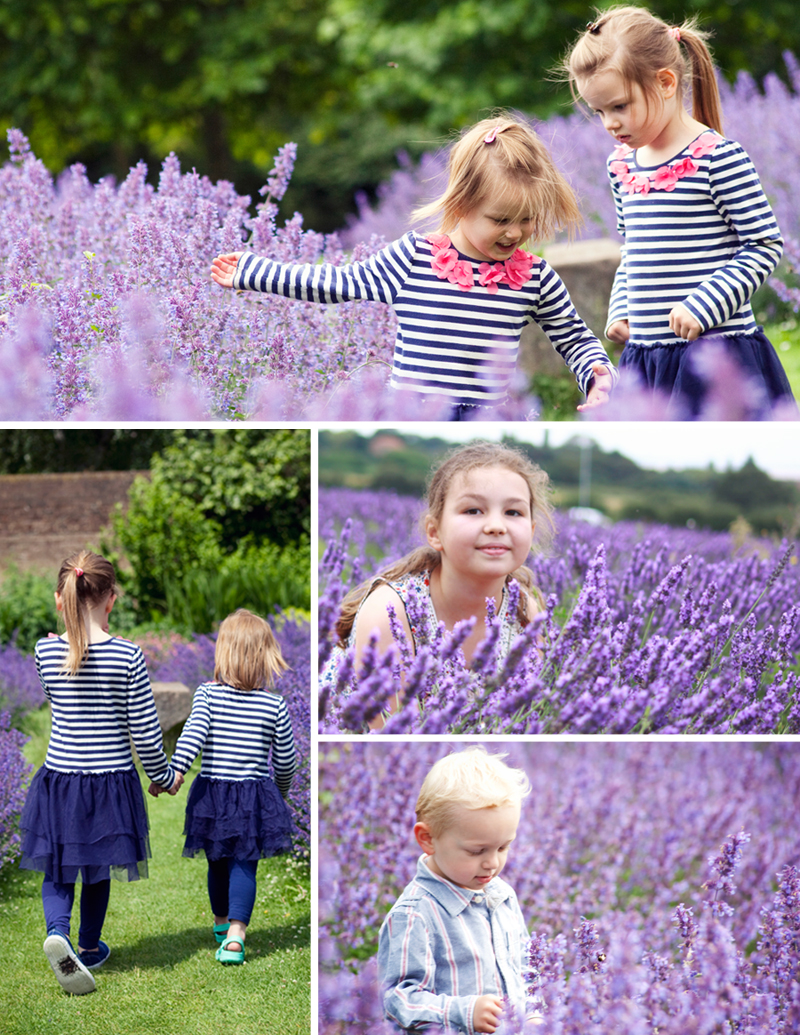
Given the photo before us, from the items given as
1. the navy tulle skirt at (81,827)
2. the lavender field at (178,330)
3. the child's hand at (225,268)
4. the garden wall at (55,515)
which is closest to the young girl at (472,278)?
the child's hand at (225,268)

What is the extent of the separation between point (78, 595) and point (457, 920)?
1.17 meters

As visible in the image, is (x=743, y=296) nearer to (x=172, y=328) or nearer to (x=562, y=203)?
(x=562, y=203)

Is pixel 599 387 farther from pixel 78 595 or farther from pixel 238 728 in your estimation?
pixel 78 595

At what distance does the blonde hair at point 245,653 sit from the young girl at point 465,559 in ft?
1.14

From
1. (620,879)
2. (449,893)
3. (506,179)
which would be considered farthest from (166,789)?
(506,179)

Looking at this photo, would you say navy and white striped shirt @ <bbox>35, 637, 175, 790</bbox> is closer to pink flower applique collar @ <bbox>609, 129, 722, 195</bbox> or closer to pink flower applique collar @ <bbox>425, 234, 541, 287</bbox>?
pink flower applique collar @ <bbox>425, 234, 541, 287</bbox>

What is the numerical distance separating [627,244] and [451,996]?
1938 millimetres

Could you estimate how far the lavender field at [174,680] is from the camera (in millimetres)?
2777

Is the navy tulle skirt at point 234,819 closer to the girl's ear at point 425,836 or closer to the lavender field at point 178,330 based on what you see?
the girl's ear at point 425,836

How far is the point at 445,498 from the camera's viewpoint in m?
2.26

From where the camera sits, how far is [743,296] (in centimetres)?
252

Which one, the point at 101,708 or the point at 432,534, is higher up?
the point at 432,534

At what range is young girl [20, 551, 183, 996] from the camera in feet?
8.06

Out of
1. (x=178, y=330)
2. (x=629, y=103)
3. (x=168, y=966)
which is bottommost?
(x=168, y=966)
